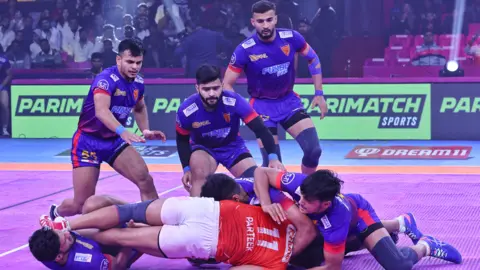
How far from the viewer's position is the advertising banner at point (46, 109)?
19062 mm

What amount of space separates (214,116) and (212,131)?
0.20 metres

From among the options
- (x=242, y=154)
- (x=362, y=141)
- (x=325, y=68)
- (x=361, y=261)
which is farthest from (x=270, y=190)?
(x=325, y=68)

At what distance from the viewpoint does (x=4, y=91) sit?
19688 millimetres

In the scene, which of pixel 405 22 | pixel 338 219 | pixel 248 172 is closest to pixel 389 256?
pixel 338 219

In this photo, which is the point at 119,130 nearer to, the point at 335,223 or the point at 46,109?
the point at 335,223

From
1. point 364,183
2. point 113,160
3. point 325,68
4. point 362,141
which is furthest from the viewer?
point 325,68

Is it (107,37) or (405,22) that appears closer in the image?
(405,22)

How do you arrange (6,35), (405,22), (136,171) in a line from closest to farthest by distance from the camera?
(136,171), (405,22), (6,35)

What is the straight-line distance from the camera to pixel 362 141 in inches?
705

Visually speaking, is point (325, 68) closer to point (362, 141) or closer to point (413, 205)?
point (362, 141)

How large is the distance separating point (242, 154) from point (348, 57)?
1035cm

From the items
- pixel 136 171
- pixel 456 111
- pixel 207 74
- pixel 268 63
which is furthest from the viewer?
pixel 456 111

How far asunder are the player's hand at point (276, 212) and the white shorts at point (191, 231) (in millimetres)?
429

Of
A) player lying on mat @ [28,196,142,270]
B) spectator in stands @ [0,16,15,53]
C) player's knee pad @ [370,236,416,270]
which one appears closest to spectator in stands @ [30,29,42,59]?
spectator in stands @ [0,16,15,53]
